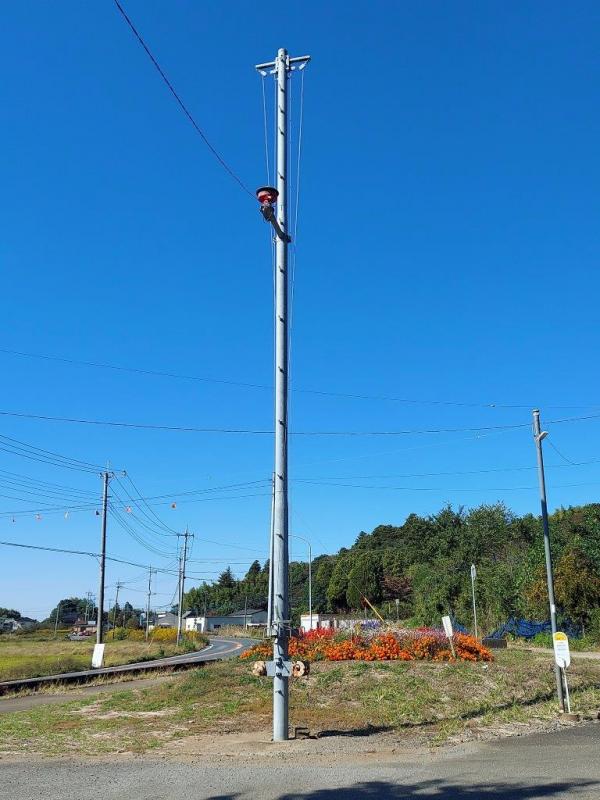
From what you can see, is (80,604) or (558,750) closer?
(558,750)

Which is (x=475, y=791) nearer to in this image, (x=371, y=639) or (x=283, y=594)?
(x=283, y=594)

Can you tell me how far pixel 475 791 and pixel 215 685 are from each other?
40.3 feet

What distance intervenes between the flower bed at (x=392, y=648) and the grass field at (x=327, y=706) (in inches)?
39.6

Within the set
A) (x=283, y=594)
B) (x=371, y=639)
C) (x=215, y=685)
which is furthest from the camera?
(x=371, y=639)

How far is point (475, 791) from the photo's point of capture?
8188 mm

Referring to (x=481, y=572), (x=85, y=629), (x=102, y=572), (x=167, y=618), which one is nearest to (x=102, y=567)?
(x=102, y=572)

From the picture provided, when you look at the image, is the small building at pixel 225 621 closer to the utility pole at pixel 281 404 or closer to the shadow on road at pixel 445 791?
the utility pole at pixel 281 404

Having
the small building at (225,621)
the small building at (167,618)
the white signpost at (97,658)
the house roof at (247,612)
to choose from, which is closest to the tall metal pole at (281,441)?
the white signpost at (97,658)

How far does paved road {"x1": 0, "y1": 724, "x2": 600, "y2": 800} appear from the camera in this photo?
26.8 ft

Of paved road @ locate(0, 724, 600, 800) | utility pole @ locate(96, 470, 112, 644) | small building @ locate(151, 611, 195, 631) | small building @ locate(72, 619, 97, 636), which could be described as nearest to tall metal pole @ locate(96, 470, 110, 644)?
utility pole @ locate(96, 470, 112, 644)

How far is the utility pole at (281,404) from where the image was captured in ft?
40.4

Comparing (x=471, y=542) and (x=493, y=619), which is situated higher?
(x=471, y=542)

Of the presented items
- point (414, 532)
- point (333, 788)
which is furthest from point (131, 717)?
point (414, 532)

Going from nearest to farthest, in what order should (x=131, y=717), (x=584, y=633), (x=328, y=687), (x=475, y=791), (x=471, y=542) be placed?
1. (x=475, y=791)
2. (x=131, y=717)
3. (x=328, y=687)
4. (x=584, y=633)
5. (x=471, y=542)
